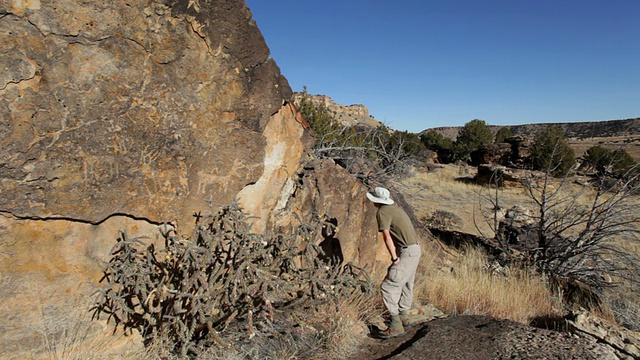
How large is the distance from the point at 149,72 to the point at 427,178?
752 inches

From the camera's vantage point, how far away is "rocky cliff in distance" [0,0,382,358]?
264cm

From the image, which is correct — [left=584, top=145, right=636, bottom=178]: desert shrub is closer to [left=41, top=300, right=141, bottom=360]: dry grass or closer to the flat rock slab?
the flat rock slab

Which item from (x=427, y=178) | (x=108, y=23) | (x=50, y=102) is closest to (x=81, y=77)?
(x=50, y=102)

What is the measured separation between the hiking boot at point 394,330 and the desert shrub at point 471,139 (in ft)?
91.2

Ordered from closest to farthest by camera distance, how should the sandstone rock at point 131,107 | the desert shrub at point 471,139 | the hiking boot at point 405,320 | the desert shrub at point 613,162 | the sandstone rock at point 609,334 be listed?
the sandstone rock at point 131,107 < the sandstone rock at point 609,334 < the hiking boot at point 405,320 < the desert shrub at point 613,162 < the desert shrub at point 471,139

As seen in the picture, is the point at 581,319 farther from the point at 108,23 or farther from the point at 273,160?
the point at 108,23

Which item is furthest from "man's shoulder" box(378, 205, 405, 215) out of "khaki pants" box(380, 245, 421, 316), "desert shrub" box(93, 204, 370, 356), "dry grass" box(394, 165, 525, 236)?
"dry grass" box(394, 165, 525, 236)

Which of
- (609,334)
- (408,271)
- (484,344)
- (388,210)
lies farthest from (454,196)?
(484,344)

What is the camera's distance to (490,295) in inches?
192

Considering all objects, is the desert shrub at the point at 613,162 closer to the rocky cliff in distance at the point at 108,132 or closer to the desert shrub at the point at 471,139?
the rocky cliff in distance at the point at 108,132

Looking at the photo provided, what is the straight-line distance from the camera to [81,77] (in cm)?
282

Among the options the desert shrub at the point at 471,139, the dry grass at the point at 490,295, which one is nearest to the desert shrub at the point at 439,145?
the desert shrub at the point at 471,139

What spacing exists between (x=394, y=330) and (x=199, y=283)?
1963 millimetres

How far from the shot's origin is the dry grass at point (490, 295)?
4668 mm
